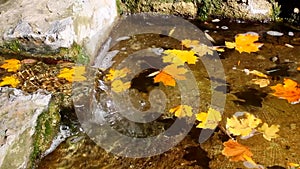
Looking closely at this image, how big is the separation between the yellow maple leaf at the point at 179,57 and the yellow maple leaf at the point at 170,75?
0.10 meters

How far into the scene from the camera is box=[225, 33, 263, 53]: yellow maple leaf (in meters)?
3.80

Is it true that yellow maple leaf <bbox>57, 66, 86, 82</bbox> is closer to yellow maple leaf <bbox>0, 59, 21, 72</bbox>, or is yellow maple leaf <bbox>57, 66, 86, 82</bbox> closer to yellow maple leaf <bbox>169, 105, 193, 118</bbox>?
yellow maple leaf <bbox>0, 59, 21, 72</bbox>

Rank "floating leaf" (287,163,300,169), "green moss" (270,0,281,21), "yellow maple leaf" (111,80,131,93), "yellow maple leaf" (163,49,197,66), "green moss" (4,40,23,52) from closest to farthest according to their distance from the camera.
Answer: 1. "floating leaf" (287,163,300,169)
2. "yellow maple leaf" (111,80,131,93)
3. "green moss" (4,40,23,52)
4. "yellow maple leaf" (163,49,197,66)
5. "green moss" (270,0,281,21)

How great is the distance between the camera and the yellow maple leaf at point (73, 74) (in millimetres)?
3020

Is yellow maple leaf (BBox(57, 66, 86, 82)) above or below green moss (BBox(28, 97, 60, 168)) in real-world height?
above

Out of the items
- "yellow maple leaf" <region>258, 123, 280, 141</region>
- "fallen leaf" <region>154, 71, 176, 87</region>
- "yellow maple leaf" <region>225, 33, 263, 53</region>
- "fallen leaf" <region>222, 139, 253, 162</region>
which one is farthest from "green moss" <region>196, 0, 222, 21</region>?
"fallen leaf" <region>222, 139, 253, 162</region>

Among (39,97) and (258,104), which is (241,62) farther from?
(39,97)

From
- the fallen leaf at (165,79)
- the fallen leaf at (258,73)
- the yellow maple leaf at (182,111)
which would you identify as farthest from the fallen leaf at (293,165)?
the fallen leaf at (165,79)

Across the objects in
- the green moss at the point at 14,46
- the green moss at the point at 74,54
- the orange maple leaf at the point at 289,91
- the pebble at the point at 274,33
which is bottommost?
the orange maple leaf at the point at 289,91

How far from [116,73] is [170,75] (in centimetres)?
51

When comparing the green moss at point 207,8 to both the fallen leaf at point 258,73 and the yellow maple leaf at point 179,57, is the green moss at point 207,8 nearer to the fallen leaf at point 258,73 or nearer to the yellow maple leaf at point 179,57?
the yellow maple leaf at point 179,57

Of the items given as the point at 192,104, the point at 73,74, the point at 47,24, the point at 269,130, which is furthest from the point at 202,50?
the point at 47,24

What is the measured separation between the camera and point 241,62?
3.57 m

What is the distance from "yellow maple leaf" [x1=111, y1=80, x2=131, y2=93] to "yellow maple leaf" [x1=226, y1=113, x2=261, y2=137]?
0.94 metres
